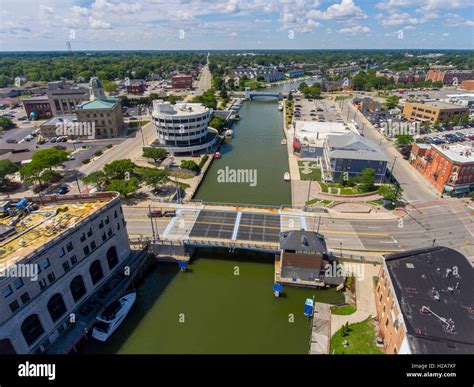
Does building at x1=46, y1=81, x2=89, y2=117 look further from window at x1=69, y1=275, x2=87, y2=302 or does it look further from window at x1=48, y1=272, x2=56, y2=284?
window at x1=48, y1=272, x2=56, y2=284

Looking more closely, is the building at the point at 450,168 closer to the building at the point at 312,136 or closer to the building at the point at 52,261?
the building at the point at 312,136

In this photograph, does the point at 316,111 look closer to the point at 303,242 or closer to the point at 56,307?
the point at 303,242

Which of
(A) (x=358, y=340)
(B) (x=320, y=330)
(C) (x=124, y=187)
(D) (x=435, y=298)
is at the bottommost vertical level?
(B) (x=320, y=330)

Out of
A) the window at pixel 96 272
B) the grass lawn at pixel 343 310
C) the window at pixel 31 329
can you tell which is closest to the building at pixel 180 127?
the window at pixel 96 272

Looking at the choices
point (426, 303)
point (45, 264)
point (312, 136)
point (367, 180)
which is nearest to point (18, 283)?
point (45, 264)

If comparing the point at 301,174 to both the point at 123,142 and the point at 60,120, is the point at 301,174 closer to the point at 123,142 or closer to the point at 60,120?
the point at 123,142

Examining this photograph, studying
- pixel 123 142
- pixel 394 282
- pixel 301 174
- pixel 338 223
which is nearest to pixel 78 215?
pixel 394 282
